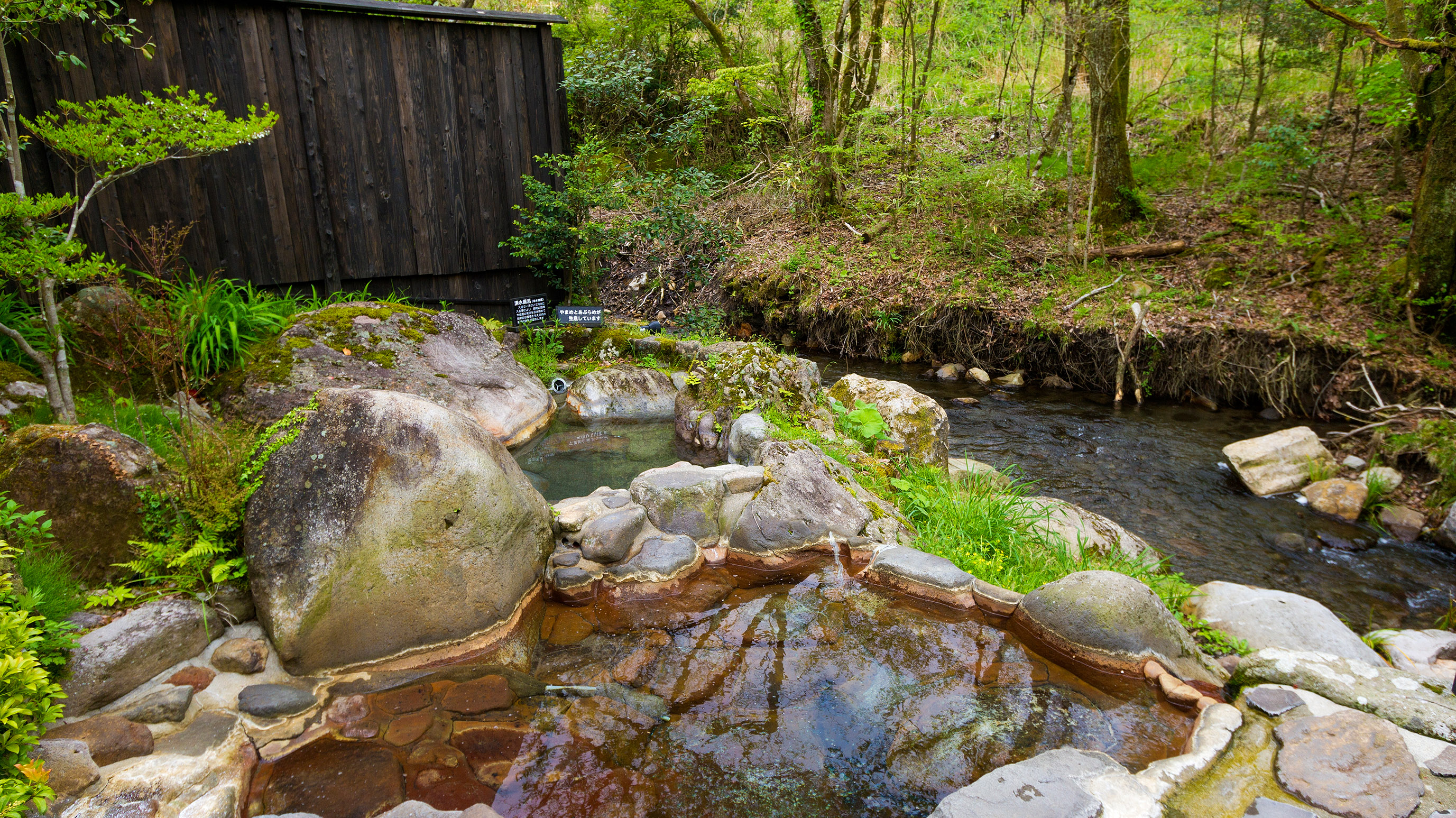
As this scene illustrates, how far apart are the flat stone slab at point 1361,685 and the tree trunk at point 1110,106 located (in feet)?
27.6

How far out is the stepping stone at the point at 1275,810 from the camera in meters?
2.08

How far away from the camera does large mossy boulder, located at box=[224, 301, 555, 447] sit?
15.2ft

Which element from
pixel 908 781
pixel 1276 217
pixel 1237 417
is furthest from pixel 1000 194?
pixel 908 781

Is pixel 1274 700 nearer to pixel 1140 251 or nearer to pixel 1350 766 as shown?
pixel 1350 766

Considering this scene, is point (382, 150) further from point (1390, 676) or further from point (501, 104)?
point (1390, 676)

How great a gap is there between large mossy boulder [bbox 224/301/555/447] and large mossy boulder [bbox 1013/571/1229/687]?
3632 mm

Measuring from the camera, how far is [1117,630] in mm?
2900

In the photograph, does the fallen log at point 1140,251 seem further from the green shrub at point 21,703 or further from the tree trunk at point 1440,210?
the green shrub at point 21,703

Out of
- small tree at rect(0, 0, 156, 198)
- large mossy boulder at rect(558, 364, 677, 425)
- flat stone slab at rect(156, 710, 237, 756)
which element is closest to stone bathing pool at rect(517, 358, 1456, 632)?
large mossy boulder at rect(558, 364, 677, 425)

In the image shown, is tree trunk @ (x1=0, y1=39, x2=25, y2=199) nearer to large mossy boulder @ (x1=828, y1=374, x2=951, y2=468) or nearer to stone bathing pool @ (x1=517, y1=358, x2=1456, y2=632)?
stone bathing pool @ (x1=517, y1=358, x2=1456, y2=632)

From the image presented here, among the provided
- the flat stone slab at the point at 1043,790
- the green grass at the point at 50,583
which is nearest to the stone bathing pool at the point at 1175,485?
the green grass at the point at 50,583

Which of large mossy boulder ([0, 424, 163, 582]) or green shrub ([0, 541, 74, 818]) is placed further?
large mossy boulder ([0, 424, 163, 582])

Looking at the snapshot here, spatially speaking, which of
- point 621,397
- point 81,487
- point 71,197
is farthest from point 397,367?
point 81,487

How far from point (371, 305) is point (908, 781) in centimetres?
523
